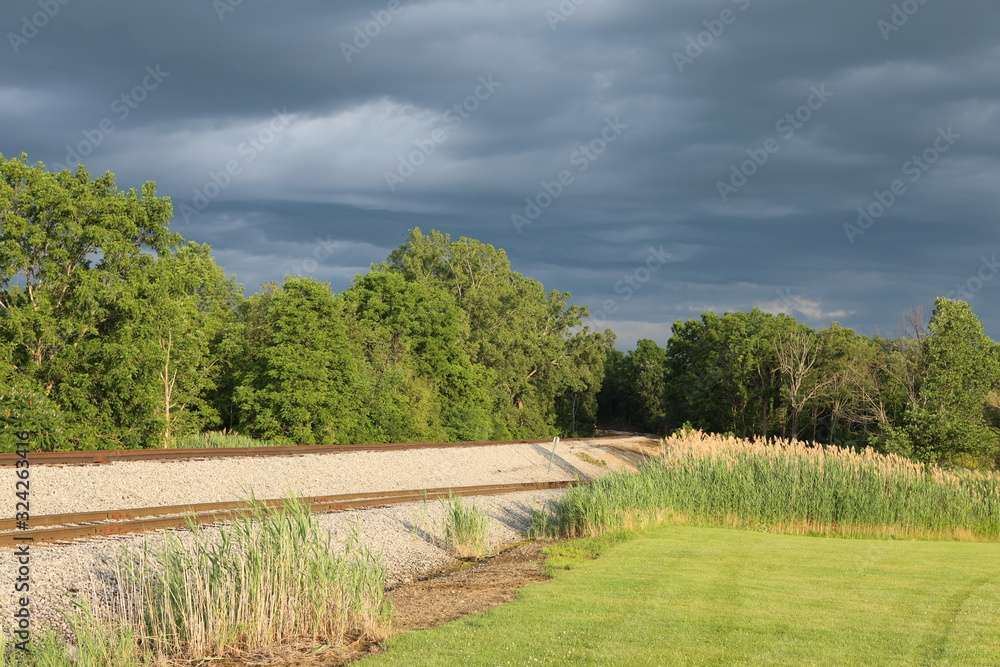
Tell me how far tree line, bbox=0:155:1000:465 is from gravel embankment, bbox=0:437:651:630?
730 cm

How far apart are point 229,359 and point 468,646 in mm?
35486

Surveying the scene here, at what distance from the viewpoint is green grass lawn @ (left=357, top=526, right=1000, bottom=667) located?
681 cm

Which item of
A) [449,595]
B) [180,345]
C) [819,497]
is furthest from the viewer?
[180,345]

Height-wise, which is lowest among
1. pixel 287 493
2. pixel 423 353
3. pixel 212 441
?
pixel 212 441

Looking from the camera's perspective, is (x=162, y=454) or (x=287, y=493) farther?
(x=162, y=454)

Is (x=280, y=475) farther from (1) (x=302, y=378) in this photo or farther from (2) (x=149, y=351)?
(1) (x=302, y=378)

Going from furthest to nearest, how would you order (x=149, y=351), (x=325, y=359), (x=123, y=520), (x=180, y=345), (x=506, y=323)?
(x=506, y=323), (x=325, y=359), (x=180, y=345), (x=149, y=351), (x=123, y=520)

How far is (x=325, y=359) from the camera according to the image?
3538 centimetres

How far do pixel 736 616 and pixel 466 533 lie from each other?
7354 mm

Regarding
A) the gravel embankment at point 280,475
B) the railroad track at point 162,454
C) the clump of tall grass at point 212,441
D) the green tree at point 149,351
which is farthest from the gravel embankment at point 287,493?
the green tree at point 149,351

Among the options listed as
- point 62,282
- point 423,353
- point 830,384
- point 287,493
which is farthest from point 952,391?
point 62,282

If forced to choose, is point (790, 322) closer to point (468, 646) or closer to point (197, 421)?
point (197, 421)

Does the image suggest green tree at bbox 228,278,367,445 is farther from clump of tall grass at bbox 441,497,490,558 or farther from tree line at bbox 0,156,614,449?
clump of tall grass at bbox 441,497,490,558

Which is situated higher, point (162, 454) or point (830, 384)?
point (830, 384)
